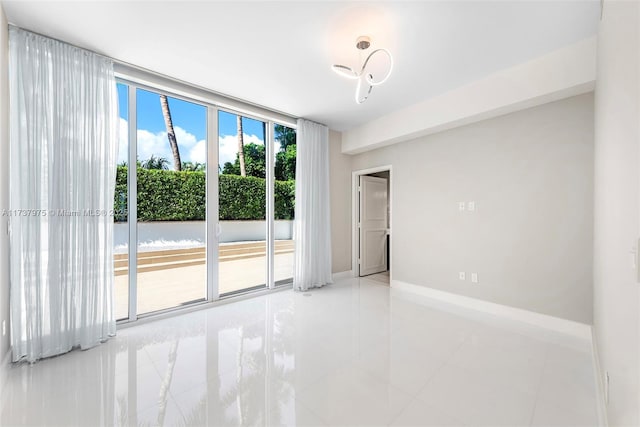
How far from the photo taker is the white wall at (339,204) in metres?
5.01

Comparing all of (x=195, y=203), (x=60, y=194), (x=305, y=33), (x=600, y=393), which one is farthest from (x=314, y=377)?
(x=305, y=33)

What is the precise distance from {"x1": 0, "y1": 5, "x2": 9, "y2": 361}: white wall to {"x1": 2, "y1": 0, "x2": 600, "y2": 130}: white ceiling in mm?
279

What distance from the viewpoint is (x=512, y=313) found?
3.17m

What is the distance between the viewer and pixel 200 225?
356cm

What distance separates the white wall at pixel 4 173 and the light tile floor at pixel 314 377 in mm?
496

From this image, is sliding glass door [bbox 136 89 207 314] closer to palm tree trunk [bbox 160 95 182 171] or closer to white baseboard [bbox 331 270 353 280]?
palm tree trunk [bbox 160 95 182 171]

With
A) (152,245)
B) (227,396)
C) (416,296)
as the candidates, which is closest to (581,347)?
(416,296)

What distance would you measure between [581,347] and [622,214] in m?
2.08

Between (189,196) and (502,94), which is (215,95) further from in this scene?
(502,94)

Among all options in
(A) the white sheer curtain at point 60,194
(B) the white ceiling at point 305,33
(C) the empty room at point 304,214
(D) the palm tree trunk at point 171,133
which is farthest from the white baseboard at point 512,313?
A: (A) the white sheer curtain at point 60,194

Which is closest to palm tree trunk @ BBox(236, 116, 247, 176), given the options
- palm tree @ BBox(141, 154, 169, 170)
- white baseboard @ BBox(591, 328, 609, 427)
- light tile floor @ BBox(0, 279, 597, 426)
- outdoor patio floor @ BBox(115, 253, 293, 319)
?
palm tree @ BBox(141, 154, 169, 170)

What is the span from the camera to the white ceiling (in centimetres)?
203

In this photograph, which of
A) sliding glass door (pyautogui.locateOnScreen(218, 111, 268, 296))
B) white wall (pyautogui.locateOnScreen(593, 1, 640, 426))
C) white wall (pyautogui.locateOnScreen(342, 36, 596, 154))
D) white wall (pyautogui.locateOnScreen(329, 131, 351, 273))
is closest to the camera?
white wall (pyautogui.locateOnScreen(593, 1, 640, 426))

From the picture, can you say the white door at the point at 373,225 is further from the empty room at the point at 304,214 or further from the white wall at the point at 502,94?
the white wall at the point at 502,94
